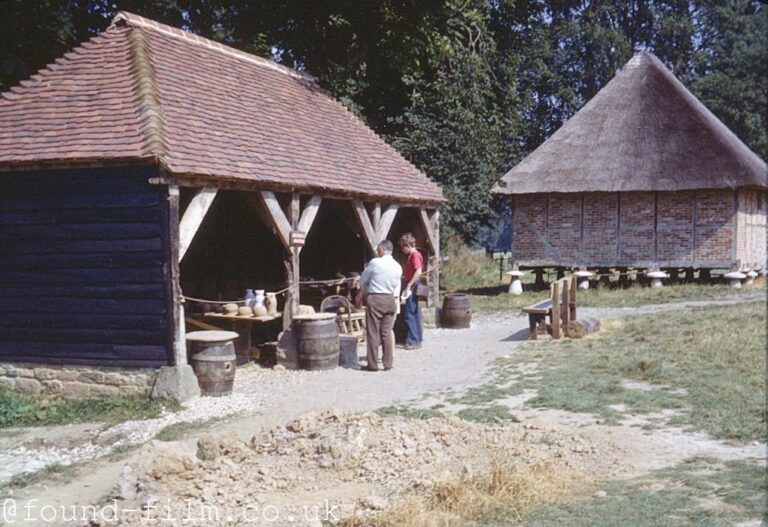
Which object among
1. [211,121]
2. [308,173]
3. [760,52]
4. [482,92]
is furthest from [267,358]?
[760,52]

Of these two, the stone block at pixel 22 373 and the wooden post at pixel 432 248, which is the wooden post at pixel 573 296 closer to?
the wooden post at pixel 432 248

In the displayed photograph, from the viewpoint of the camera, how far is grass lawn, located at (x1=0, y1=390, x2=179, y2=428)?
8.35 metres

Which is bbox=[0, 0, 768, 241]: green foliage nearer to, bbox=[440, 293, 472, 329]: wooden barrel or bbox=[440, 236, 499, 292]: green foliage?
bbox=[440, 236, 499, 292]: green foliage

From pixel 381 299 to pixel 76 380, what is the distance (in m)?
4.08

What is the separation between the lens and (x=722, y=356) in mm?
9891

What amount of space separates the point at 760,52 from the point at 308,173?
1389 inches

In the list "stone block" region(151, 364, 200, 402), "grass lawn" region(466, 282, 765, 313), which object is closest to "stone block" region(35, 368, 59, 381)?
"stone block" region(151, 364, 200, 402)

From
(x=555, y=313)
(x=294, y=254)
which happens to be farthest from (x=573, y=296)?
(x=294, y=254)

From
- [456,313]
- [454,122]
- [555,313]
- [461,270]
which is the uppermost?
[454,122]

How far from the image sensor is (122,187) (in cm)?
911

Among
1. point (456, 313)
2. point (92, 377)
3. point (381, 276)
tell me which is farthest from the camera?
point (456, 313)

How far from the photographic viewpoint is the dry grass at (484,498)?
477 cm

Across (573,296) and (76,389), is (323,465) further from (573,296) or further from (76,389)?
(573,296)

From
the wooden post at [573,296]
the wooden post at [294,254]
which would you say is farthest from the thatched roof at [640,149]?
the wooden post at [294,254]
